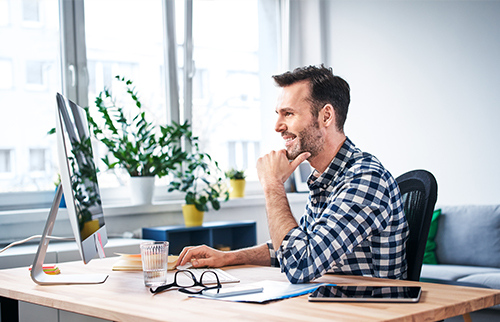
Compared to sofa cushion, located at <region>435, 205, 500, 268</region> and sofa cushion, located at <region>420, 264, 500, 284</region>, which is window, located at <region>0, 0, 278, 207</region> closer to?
sofa cushion, located at <region>435, 205, 500, 268</region>

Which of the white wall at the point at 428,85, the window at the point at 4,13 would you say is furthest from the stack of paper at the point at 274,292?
the white wall at the point at 428,85

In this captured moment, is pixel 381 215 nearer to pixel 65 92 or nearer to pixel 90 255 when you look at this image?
pixel 90 255

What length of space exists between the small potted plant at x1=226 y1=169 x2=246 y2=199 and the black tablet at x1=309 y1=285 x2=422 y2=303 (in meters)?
3.00

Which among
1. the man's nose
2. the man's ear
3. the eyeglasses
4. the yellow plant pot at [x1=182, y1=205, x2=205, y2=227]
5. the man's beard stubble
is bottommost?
the yellow plant pot at [x1=182, y1=205, x2=205, y2=227]

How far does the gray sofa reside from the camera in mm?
3453

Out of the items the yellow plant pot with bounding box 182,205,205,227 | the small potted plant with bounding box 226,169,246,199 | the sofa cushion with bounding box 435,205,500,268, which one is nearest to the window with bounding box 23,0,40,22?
the yellow plant pot with bounding box 182,205,205,227

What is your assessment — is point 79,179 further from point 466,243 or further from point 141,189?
point 466,243

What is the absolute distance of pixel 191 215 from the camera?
364 centimetres

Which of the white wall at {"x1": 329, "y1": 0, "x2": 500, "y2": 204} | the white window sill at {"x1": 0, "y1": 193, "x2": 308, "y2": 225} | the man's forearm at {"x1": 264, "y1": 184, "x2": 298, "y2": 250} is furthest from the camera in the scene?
the white wall at {"x1": 329, "y1": 0, "x2": 500, "y2": 204}

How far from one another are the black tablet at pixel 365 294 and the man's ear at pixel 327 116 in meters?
0.72

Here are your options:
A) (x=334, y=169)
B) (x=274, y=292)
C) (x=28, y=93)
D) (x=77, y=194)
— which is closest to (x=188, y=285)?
(x=274, y=292)

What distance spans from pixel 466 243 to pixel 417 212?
2245 millimetres

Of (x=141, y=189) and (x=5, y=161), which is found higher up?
(x=5, y=161)

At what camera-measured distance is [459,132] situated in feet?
13.3
